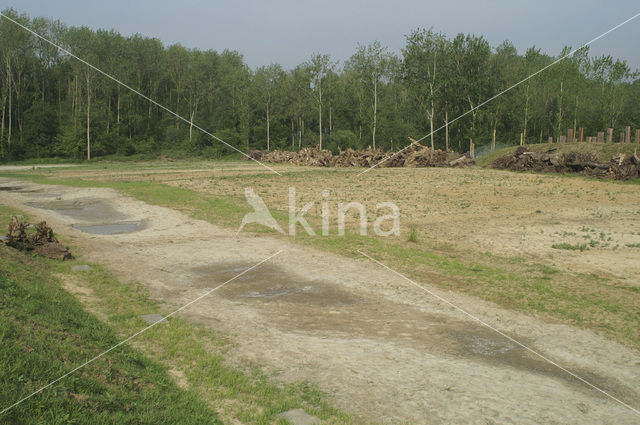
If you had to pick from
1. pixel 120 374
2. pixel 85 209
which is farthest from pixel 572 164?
pixel 120 374

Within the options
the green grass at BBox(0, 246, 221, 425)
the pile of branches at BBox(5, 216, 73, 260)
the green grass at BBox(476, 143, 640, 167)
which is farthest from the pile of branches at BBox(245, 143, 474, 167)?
the green grass at BBox(0, 246, 221, 425)

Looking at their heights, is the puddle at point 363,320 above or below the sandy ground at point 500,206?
below

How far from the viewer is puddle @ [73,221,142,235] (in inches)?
539

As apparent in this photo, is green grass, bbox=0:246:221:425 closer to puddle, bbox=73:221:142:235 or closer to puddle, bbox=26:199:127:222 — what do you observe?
puddle, bbox=73:221:142:235

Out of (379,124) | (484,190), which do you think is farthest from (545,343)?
(379,124)

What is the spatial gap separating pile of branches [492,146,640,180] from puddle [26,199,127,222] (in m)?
20.8

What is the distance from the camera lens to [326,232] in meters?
13.9

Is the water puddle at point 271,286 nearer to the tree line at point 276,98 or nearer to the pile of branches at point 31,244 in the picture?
the pile of branches at point 31,244

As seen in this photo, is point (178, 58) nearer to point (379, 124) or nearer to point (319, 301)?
point (379, 124)

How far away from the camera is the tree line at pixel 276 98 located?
47.9 meters

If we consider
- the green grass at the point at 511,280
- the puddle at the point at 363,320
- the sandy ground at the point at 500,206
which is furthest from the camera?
the sandy ground at the point at 500,206

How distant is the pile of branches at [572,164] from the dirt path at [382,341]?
58.5ft

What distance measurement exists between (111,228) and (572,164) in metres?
21.5

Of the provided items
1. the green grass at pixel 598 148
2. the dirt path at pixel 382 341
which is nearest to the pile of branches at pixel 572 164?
the green grass at pixel 598 148
